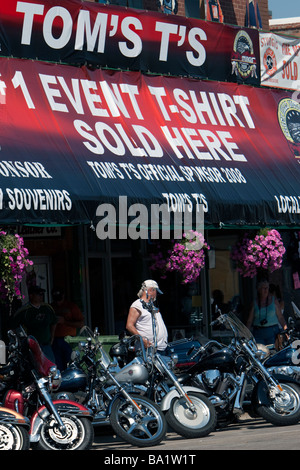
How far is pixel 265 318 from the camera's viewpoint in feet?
53.1

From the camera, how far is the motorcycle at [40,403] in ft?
33.7

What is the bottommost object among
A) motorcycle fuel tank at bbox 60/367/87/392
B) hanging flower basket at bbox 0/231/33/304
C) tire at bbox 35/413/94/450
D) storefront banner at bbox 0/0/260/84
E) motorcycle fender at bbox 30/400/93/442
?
tire at bbox 35/413/94/450

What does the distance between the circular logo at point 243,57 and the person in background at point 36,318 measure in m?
6.38

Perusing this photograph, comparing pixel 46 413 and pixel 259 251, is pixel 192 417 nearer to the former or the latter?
pixel 46 413

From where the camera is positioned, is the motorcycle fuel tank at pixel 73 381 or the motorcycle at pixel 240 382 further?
the motorcycle at pixel 240 382

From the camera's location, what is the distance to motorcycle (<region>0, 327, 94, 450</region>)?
33.7ft

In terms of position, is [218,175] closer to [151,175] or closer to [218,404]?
[151,175]

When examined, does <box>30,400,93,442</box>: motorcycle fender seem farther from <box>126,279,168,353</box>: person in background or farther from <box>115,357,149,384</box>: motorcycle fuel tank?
<box>126,279,168,353</box>: person in background

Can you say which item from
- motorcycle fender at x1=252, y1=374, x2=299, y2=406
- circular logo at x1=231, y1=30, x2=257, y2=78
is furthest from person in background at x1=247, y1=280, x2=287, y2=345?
circular logo at x1=231, y1=30, x2=257, y2=78

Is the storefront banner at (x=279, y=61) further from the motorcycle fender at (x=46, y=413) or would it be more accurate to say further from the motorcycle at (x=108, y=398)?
the motorcycle fender at (x=46, y=413)

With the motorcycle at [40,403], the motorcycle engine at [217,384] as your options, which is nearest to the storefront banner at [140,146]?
the motorcycle at [40,403]

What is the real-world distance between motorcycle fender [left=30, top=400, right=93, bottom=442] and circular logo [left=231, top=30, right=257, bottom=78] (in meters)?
9.23
